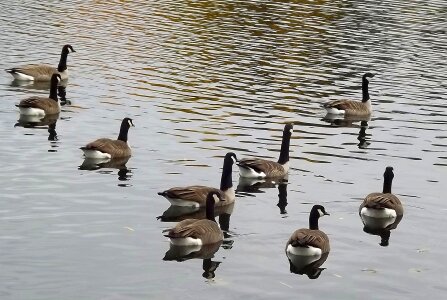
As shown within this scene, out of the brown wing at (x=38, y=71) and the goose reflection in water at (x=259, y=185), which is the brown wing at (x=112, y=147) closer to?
the goose reflection in water at (x=259, y=185)

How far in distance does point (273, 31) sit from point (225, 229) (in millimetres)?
41917

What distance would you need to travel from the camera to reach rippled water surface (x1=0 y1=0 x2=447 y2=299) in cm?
2283

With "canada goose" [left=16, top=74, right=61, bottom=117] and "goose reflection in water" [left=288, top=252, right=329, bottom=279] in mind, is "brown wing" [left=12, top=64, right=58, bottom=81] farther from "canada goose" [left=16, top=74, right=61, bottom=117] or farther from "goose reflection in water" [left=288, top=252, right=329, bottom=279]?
"goose reflection in water" [left=288, top=252, right=329, bottom=279]

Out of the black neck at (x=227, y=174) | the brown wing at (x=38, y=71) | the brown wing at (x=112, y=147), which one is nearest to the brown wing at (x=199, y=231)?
the black neck at (x=227, y=174)

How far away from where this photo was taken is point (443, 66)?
5706 cm

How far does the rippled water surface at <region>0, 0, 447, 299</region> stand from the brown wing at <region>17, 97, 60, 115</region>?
1.82ft

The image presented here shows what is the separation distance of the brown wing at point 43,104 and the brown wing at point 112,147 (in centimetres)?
649

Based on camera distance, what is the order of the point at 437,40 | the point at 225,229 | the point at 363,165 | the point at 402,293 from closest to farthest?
the point at 402,293, the point at 225,229, the point at 363,165, the point at 437,40

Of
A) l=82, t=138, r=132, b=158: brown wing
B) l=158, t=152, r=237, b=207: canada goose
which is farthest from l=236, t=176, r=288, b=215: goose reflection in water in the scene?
l=82, t=138, r=132, b=158: brown wing

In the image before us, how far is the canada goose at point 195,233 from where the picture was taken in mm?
24047

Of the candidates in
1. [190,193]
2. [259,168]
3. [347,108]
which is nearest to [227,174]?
[190,193]

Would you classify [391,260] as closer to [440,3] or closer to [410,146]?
[410,146]

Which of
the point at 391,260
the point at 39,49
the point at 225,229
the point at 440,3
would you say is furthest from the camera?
the point at 440,3

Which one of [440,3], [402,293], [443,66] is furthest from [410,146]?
[440,3]
